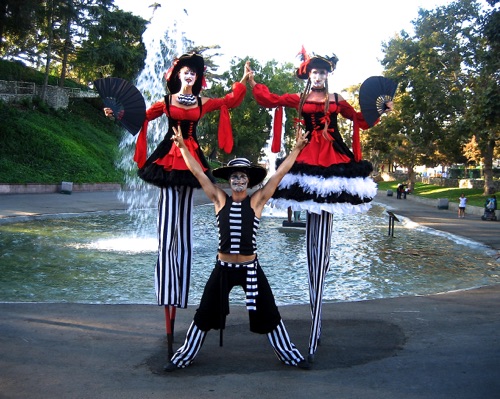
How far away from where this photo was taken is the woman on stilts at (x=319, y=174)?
4938 millimetres

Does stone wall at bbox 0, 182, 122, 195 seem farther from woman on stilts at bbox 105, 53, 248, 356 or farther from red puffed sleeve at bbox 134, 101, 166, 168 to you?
woman on stilts at bbox 105, 53, 248, 356

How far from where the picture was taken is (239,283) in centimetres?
473

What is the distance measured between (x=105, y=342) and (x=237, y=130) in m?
47.8

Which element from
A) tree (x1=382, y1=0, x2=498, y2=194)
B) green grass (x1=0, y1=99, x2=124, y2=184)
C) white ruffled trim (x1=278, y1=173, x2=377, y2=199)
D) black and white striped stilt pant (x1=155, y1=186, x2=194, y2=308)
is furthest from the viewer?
tree (x1=382, y1=0, x2=498, y2=194)

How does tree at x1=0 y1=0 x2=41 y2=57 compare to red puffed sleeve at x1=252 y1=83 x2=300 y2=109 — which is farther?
tree at x1=0 y1=0 x2=41 y2=57

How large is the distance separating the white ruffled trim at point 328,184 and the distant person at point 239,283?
9.1 inches

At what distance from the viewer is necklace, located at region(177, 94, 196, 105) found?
17.4ft

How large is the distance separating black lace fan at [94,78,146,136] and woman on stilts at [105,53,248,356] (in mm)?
103

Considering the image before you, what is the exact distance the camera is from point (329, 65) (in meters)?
5.36

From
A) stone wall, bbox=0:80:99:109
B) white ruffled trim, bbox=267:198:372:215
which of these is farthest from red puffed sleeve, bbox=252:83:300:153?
stone wall, bbox=0:80:99:109

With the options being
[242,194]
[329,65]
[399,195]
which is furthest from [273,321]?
[399,195]

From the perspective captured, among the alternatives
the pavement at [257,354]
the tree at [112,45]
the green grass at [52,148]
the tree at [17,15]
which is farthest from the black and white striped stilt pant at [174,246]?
the tree at [112,45]

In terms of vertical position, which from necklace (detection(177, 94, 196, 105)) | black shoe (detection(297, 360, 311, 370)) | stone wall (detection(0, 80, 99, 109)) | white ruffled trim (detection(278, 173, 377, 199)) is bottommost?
black shoe (detection(297, 360, 311, 370))

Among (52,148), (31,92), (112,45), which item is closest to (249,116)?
(112,45)
